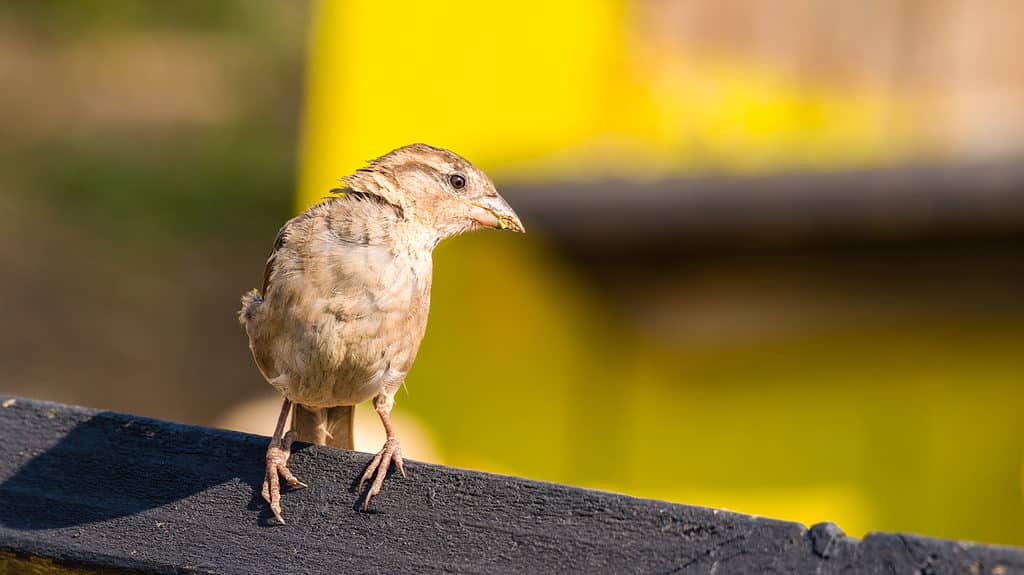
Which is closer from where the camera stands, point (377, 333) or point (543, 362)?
point (377, 333)

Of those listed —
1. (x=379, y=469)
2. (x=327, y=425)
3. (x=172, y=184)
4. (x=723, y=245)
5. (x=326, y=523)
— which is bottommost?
(x=326, y=523)

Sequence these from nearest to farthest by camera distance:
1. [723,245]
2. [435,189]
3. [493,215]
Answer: [435,189]
[493,215]
[723,245]

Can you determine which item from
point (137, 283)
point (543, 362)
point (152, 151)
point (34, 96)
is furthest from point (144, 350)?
point (543, 362)

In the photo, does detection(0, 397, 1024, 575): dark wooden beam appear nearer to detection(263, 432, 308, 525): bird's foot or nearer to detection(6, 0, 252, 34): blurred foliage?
detection(263, 432, 308, 525): bird's foot

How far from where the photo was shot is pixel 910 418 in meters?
5.62

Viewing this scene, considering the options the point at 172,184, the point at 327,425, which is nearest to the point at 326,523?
the point at 327,425

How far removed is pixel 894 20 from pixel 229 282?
12.3m

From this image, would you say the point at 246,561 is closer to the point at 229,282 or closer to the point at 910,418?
the point at 910,418

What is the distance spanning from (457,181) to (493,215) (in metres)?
0.15

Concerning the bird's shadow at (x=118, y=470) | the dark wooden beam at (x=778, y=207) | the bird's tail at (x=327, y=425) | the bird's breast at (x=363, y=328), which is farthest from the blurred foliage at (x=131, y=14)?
the bird's shadow at (x=118, y=470)

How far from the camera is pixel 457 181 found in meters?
3.65

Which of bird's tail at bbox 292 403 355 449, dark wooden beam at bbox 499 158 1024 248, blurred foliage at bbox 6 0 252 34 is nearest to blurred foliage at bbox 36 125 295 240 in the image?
blurred foliage at bbox 6 0 252 34

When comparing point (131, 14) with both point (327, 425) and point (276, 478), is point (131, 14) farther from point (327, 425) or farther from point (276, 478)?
point (276, 478)

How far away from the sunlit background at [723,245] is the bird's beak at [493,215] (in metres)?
1.73
